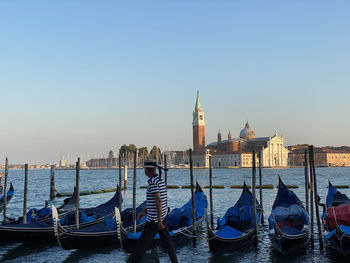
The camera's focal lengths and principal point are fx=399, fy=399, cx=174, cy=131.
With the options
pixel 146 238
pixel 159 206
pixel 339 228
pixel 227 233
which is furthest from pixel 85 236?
pixel 339 228

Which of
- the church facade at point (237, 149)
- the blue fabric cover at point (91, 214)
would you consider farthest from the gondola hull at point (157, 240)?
the church facade at point (237, 149)

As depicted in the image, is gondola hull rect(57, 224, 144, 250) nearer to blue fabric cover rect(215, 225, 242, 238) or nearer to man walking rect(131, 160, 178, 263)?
blue fabric cover rect(215, 225, 242, 238)

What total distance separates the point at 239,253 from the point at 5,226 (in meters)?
4.55

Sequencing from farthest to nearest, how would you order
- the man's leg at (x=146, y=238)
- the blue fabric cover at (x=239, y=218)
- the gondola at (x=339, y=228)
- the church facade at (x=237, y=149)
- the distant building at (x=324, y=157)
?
the distant building at (x=324, y=157)
the church facade at (x=237, y=149)
the blue fabric cover at (x=239, y=218)
the gondola at (x=339, y=228)
the man's leg at (x=146, y=238)

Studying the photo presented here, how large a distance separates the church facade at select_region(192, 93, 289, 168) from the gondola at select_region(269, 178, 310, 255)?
230 ft

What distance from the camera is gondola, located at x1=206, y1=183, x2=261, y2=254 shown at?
7098 millimetres

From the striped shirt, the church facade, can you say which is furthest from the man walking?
the church facade

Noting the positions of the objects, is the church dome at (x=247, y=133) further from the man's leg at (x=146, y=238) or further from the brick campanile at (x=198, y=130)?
the man's leg at (x=146, y=238)

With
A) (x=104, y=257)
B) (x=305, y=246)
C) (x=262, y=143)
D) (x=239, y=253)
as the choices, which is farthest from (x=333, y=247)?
(x=262, y=143)

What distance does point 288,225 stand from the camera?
809 cm

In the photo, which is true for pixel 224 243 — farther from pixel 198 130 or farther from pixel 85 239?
pixel 198 130

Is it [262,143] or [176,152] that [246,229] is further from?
[176,152]

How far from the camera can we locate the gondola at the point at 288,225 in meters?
7.05

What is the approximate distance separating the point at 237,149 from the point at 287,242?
80.7 meters
